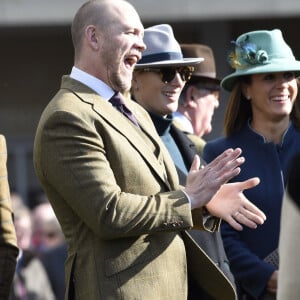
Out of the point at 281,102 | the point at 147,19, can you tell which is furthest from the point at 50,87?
the point at 281,102

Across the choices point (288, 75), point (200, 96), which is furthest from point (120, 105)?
point (200, 96)

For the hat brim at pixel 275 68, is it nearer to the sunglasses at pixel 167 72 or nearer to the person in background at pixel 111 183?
the sunglasses at pixel 167 72

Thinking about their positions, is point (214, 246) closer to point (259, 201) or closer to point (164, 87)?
point (259, 201)

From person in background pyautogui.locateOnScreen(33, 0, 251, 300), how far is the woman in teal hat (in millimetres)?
976

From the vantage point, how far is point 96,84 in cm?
554

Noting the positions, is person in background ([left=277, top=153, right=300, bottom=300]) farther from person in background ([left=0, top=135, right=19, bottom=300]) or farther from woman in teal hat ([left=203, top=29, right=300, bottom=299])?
woman in teal hat ([left=203, top=29, right=300, bottom=299])

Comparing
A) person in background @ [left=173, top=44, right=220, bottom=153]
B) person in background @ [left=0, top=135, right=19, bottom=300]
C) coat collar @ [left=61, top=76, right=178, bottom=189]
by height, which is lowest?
person in background @ [left=173, top=44, right=220, bottom=153]

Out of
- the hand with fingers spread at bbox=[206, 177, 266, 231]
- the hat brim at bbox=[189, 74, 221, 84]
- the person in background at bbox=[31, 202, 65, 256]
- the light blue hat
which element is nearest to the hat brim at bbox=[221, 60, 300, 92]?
the light blue hat

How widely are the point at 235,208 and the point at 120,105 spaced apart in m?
0.69

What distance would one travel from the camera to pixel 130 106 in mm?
5773

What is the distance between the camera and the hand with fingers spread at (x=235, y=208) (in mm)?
5625

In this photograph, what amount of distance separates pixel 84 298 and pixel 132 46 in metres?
1.12

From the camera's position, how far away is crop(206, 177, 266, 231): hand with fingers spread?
18.5 feet

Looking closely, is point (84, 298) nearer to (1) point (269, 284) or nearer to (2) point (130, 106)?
(2) point (130, 106)
